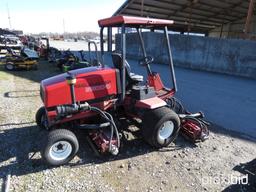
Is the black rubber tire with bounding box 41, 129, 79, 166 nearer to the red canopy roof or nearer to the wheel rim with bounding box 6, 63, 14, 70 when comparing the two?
the red canopy roof

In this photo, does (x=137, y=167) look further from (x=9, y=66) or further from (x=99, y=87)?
(x=9, y=66)

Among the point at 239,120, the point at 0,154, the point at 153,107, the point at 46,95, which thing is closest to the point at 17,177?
the point at 0,154

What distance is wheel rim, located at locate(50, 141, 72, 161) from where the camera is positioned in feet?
11.2

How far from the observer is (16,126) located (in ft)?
15.8

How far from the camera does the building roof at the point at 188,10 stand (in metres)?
16.7

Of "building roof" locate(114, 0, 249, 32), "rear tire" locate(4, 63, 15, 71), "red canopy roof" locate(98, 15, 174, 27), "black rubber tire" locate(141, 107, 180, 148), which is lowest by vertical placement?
"rear tire" locate(4, 63, 15, 71)

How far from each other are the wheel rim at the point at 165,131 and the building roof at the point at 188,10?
11.8 metres

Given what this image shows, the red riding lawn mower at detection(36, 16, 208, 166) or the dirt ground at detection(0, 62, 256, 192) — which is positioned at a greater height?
the red riding lawn mower at detection(36, 16, 208, 166)

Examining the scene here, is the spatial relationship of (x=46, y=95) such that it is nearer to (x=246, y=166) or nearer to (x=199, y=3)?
(x=246, y=166)

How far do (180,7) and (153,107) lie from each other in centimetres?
1582

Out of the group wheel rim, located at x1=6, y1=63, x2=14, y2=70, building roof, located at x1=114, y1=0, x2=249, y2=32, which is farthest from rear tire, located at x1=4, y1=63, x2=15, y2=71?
building roof, located at x1=114, y1=0, x2=249, y2=32
